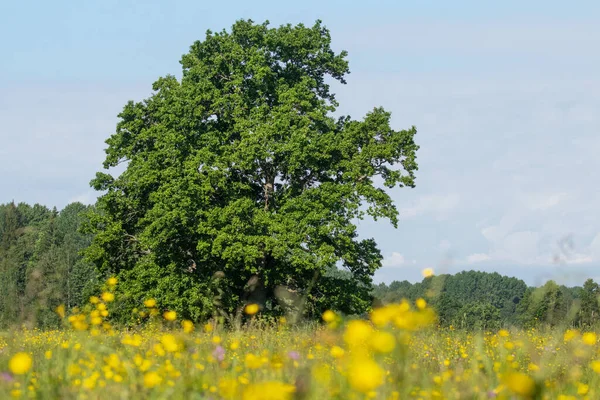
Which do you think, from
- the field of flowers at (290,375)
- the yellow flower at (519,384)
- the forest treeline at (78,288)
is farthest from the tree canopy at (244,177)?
the yellow flower at (519,384)

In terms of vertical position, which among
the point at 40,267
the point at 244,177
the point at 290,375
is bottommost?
the point at 290,375

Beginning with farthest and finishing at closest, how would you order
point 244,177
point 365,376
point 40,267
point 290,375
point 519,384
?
point 40,267, point 244,177, point 290,375, point 519,384, point 365,376

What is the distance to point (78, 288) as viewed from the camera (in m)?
68.2

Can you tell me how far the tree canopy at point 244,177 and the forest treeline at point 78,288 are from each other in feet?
7.98

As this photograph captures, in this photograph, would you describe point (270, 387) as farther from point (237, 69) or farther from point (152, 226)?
point (237, 69)

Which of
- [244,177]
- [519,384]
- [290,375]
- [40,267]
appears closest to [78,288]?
[40,267]

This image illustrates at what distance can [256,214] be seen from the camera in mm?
23578

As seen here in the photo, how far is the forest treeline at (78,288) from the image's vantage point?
7801mm

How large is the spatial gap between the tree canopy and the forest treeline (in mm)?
2432

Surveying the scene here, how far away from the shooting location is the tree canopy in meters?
23.3

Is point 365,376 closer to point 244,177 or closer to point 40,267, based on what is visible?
point 244,177

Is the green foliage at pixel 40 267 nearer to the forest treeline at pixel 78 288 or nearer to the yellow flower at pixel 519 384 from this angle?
the forest treeline at pixel 78 288

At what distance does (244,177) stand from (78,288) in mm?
47427

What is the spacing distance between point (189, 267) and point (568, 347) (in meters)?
17.7
